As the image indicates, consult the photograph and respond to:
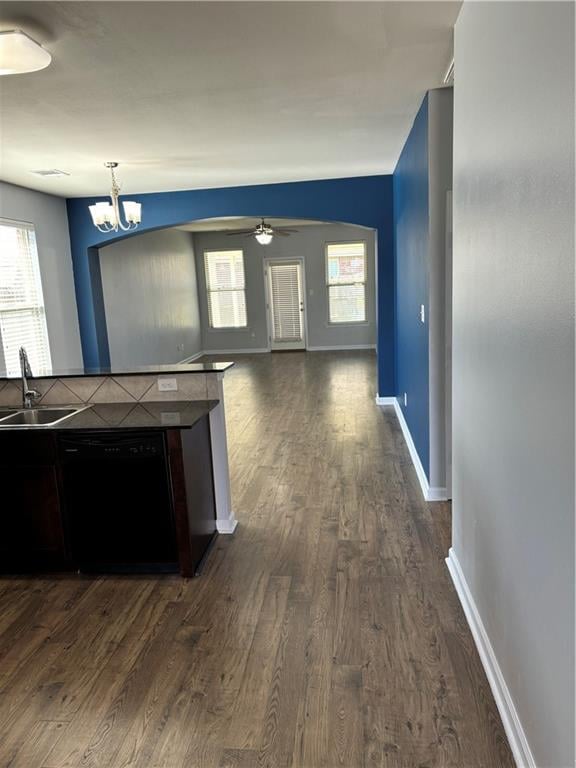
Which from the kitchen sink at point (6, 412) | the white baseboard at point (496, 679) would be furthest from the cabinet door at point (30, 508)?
the white baseboard at point (496, 679)

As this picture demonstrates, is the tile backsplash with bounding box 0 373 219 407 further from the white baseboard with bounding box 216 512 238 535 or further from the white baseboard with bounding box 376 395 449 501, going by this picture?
the white baseboard with bounding box 376 395 449 501

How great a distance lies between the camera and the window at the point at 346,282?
11.1m

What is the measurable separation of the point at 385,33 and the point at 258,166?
2750 mm

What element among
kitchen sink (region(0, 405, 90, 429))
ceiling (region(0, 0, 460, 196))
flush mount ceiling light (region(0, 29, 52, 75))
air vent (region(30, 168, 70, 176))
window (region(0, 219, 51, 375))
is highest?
air vent (region(30, 168, 70, 176))

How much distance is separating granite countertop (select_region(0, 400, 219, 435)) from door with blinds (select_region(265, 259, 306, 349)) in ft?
28.0

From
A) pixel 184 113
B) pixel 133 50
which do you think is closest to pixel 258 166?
pixel 184 113

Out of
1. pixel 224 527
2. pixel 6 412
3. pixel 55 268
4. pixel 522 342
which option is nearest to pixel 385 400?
pixel 224 527

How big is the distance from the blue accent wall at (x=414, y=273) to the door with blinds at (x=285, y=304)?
5.92 meters

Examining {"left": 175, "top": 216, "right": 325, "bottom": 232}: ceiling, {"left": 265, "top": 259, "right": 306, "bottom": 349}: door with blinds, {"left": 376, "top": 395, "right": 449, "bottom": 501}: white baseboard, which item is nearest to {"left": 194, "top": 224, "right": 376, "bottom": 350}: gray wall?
{"left": 265, "top": 259, "right": 306, "bottom": 349}: door with blinds

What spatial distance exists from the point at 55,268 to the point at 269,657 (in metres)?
5.14

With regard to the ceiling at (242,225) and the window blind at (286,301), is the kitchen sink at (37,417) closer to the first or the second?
the ceiling at (242,225)

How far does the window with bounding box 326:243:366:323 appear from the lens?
436 inches

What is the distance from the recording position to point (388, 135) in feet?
13.8

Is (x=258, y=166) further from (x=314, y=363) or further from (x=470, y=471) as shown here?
(x=314, y=363)
